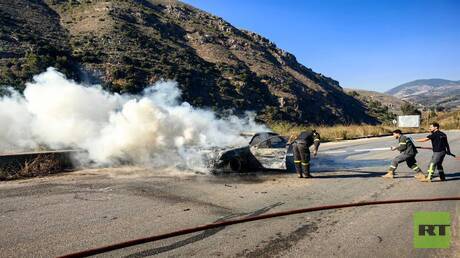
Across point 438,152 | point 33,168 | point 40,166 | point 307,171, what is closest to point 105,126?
point 40,166

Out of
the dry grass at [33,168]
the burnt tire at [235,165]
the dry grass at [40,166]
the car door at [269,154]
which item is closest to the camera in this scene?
the dry grass at [33,168]

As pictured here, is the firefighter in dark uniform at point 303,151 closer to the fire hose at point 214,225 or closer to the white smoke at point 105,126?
the white smoke at point 105,126

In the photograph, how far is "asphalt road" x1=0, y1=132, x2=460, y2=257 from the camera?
5367 mm

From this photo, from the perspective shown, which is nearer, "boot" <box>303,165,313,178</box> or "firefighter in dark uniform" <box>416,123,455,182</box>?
"firefighter in dark uniform" <box>416,123,455,182</box>

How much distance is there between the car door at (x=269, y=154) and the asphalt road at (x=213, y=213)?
1.22ft

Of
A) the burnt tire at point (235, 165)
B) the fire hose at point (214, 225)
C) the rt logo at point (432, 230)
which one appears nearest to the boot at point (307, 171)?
the burnt tire at point (235, 165)

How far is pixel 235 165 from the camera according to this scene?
1182cm

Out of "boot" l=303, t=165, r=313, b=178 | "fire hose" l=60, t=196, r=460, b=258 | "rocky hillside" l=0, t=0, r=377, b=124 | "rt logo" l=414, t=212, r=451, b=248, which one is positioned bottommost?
"rt logo" l=414, t=212, r=451, b=248

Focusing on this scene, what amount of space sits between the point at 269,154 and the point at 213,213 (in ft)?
16.6

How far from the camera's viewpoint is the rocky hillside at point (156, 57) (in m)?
44.4

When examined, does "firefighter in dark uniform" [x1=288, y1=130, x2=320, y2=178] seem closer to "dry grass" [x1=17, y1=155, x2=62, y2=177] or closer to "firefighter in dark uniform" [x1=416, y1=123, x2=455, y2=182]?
"firefighter in dark uniform" [x1=416, y1=123, x2=455, y2=182]

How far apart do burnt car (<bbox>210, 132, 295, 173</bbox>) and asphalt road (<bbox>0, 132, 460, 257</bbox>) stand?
366 millimetres

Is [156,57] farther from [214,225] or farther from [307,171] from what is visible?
[214,225]

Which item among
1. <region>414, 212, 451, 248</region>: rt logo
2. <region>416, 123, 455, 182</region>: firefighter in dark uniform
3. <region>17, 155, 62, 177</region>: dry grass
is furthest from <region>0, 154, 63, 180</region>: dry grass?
<region>416, 123, 455, 182</region>: firefighter in dark uniform
